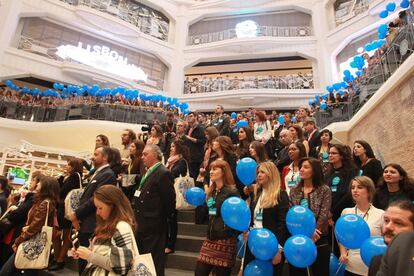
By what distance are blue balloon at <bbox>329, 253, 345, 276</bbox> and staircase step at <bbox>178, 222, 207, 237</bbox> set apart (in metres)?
1.83

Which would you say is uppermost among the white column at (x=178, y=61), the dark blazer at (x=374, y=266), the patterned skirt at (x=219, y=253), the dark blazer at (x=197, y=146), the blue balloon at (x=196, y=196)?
the white column at (x=178, y=61)

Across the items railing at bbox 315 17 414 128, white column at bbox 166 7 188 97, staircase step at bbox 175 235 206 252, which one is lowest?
staircase step at bbox 175 235 206 252

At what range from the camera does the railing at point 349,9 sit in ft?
52.9

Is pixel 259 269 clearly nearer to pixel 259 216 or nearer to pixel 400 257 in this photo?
pixel 259 216

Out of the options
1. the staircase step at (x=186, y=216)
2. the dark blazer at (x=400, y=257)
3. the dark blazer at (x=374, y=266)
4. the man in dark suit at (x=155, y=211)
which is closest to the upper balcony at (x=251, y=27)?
the staircase step at (x=186, y=216)

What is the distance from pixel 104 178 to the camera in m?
3.14

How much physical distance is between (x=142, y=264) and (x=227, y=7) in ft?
A: 68.3

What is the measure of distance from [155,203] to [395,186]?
2.46 m

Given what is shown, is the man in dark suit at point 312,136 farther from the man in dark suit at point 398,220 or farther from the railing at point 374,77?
the man in dark suit at point 398,220

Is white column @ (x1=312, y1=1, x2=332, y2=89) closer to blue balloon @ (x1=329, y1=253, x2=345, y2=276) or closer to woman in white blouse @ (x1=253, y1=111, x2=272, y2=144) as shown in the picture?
woman in white blouse @ (x1=253, y1=111, x2=272, y2=144)

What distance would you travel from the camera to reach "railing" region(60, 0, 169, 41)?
58.7 ft

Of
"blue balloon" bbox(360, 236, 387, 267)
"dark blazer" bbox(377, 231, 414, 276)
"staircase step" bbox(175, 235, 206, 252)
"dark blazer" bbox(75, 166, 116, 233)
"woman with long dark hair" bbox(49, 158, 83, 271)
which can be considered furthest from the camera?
"staircase step" bbox(175, 235, 206, 252)

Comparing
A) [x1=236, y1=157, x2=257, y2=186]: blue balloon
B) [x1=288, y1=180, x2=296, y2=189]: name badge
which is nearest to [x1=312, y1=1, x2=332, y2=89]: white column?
[x1=288, y1=180, x2=296, y2=189]: name badge

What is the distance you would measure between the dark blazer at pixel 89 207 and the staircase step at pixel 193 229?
1.57 metres
